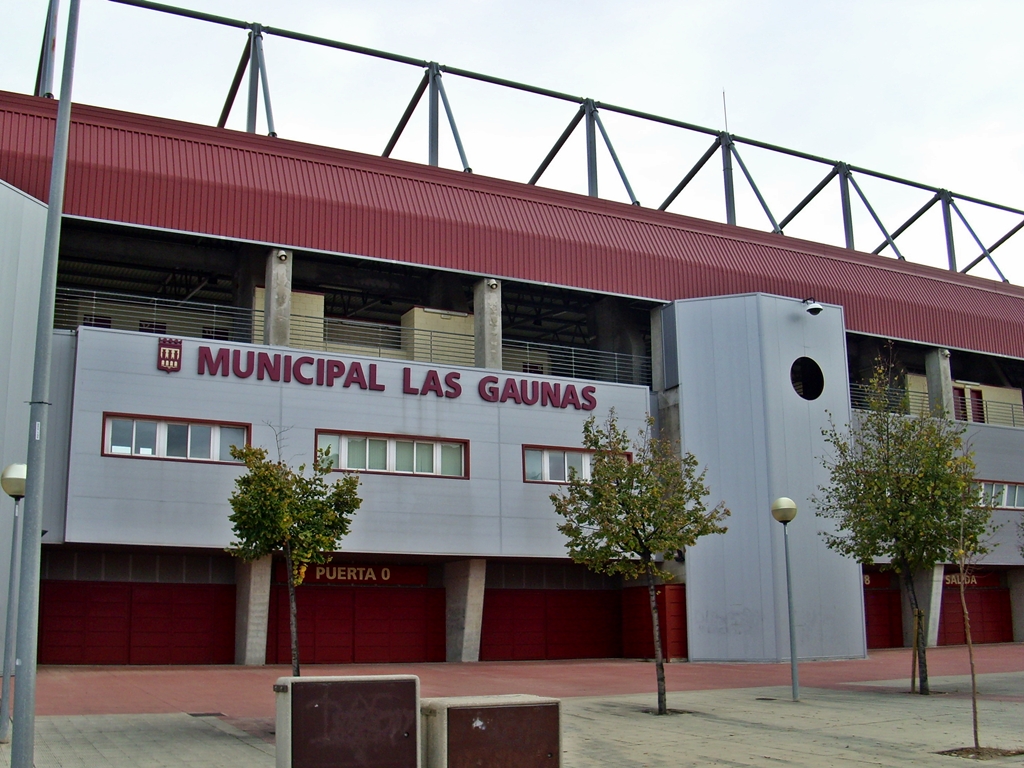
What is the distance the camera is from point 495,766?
11.1 meters

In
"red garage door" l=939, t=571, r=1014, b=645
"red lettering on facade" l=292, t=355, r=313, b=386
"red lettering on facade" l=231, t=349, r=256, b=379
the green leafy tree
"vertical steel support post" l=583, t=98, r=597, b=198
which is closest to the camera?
the green leafy tree

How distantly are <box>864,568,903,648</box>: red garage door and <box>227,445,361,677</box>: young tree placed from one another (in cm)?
2702

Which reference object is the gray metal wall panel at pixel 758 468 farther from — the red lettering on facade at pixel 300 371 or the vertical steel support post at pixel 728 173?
the red lettering on facade at pixel 300 371

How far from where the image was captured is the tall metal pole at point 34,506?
36.0 ft

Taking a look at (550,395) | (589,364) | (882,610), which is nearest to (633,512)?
(550,395)

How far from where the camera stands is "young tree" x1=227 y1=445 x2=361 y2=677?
647 inches

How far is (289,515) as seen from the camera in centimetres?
1644

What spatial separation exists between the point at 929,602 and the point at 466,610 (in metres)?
18.5

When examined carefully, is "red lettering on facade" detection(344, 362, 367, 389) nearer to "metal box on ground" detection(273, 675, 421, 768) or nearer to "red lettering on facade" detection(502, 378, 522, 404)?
"red lettering on facade" detection(502, 378, 522, 404)

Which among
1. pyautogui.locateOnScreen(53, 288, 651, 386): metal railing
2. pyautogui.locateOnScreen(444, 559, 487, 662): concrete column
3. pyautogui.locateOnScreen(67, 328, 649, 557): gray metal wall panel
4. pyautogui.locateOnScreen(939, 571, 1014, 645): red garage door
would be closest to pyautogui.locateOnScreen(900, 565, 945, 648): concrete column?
pyautogui.locateOnScreen(939, 571, 1014, 645): red garage door

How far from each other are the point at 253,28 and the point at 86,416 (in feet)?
47.1

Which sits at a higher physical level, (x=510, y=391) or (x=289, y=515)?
(x=510, y=391)

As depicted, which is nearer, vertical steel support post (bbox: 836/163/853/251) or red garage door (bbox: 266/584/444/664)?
red garage door (bbox: 266/584/444/664)

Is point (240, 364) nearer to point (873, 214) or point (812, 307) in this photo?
point (812, 307)
